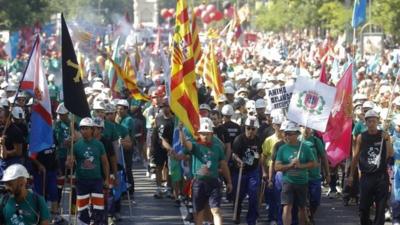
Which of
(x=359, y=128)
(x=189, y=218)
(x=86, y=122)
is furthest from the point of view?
(x=359, y=128)

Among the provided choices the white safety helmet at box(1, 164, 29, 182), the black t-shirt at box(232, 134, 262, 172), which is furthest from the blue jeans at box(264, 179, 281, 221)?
the white safety helmet at box(1, 164, 29, 182)

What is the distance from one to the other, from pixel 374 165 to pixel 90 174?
142 inches

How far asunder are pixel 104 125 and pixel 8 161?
234cm

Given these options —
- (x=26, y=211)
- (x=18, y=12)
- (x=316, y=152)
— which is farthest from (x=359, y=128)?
(x=18, y=12)

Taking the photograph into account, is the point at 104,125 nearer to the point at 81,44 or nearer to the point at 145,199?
the point at 145,199

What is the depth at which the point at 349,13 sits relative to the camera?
162 ft

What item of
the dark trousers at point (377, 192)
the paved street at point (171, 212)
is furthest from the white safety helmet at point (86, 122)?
the dark trousers at point (377, 192)

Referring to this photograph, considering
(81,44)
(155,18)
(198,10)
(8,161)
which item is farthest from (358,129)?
(155,18)

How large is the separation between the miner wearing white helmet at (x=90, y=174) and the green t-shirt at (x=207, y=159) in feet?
3.69

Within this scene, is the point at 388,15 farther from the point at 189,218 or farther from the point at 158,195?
the point at 189,218

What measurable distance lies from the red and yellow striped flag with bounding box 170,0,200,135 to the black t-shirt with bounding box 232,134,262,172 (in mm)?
1094

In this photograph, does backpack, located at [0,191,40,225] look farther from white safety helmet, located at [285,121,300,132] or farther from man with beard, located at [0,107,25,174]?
white safety helmet, located at [285,121,300,132]

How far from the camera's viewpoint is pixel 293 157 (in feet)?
51.0

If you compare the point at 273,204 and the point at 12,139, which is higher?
the point at 12,139
